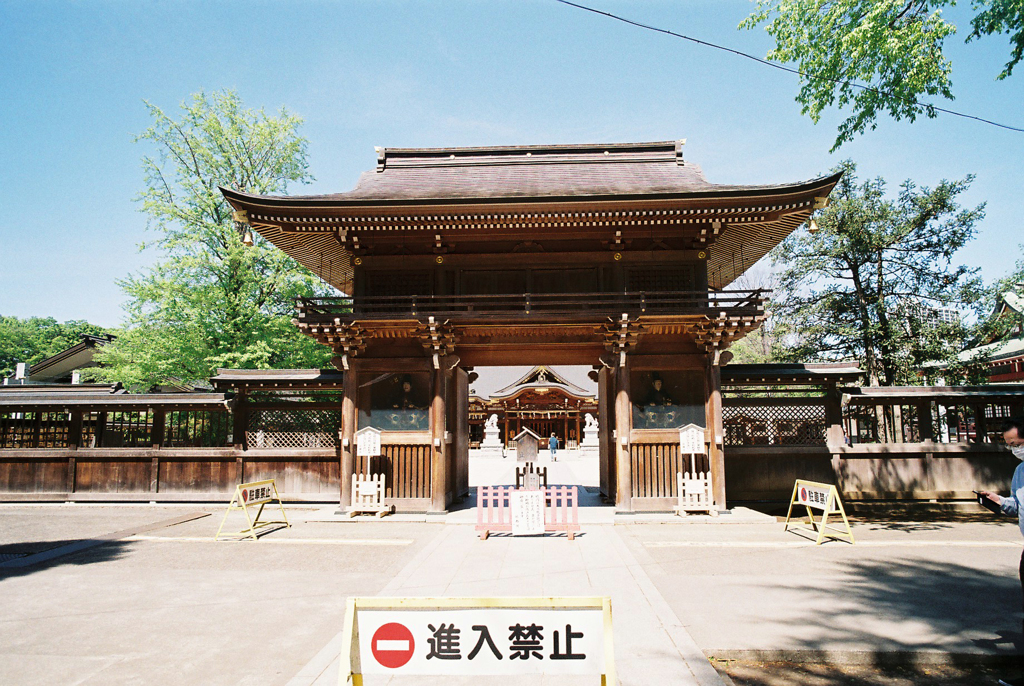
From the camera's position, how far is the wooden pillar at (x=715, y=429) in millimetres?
12672

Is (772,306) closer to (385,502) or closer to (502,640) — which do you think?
(385,502)

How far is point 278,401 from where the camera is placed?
49.4 ft

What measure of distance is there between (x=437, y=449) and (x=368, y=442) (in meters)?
1.62

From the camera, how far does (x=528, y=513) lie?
411 inches

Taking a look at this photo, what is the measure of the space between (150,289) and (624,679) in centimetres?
2280

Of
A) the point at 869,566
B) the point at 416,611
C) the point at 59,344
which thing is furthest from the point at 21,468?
the point at 59,344

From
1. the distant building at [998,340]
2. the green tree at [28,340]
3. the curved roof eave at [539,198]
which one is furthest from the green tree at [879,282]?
the green tree at [28,340]

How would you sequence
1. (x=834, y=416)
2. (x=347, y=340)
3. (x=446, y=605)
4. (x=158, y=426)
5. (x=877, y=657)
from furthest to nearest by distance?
(x=158, y=426) < (x=834, y=416) < (x=347, y=340) < (x=877, y=657) < (x=446, y=605)

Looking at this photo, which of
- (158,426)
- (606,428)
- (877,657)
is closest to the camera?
(877,657)

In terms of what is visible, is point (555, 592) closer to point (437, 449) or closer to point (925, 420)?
point (437, 449)

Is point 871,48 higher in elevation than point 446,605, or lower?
higher

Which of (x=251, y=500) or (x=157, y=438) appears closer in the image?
(x=251, y=500)

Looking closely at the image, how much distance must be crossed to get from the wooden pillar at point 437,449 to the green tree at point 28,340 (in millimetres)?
61931

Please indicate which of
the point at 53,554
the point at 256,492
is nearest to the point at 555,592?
the point at 256,492
